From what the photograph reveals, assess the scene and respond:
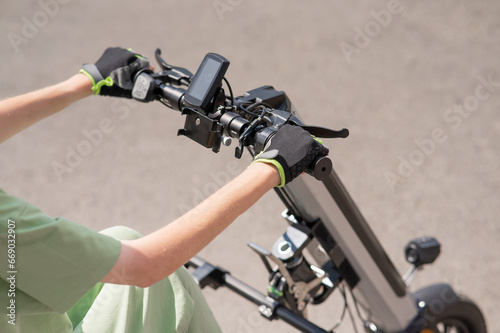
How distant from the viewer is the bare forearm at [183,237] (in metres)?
1.00

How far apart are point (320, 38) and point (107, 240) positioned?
9.21 ft

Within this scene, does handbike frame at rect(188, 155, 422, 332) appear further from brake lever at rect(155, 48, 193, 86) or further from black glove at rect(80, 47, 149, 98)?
black glove at rect(80, 47, 149, 98)

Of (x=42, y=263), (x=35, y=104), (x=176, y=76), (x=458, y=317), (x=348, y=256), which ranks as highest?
(x=176, y=76)

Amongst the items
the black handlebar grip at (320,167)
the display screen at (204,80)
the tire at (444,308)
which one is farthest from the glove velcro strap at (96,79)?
the tire at (444,308)

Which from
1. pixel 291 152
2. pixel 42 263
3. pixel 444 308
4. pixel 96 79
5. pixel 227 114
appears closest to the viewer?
pixel 42 263

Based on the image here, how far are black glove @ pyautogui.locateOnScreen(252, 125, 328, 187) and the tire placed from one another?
80 cm

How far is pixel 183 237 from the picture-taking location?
3.34 ft

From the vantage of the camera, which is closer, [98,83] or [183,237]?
[183,237]

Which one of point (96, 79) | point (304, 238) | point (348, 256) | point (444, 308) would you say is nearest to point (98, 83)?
point (96, 79)

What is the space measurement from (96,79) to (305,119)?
166 cm

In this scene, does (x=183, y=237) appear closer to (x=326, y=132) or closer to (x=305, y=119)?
(x=326, y=132)

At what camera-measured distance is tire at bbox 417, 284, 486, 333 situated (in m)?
1.68

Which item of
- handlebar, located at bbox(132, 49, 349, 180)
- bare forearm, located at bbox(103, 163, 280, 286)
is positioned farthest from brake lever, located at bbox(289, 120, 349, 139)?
bare forearm, located at bbox(103, 163, 280, 286)

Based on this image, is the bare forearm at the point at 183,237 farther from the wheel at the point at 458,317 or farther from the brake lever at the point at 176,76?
the wheel at the point at 458,317
